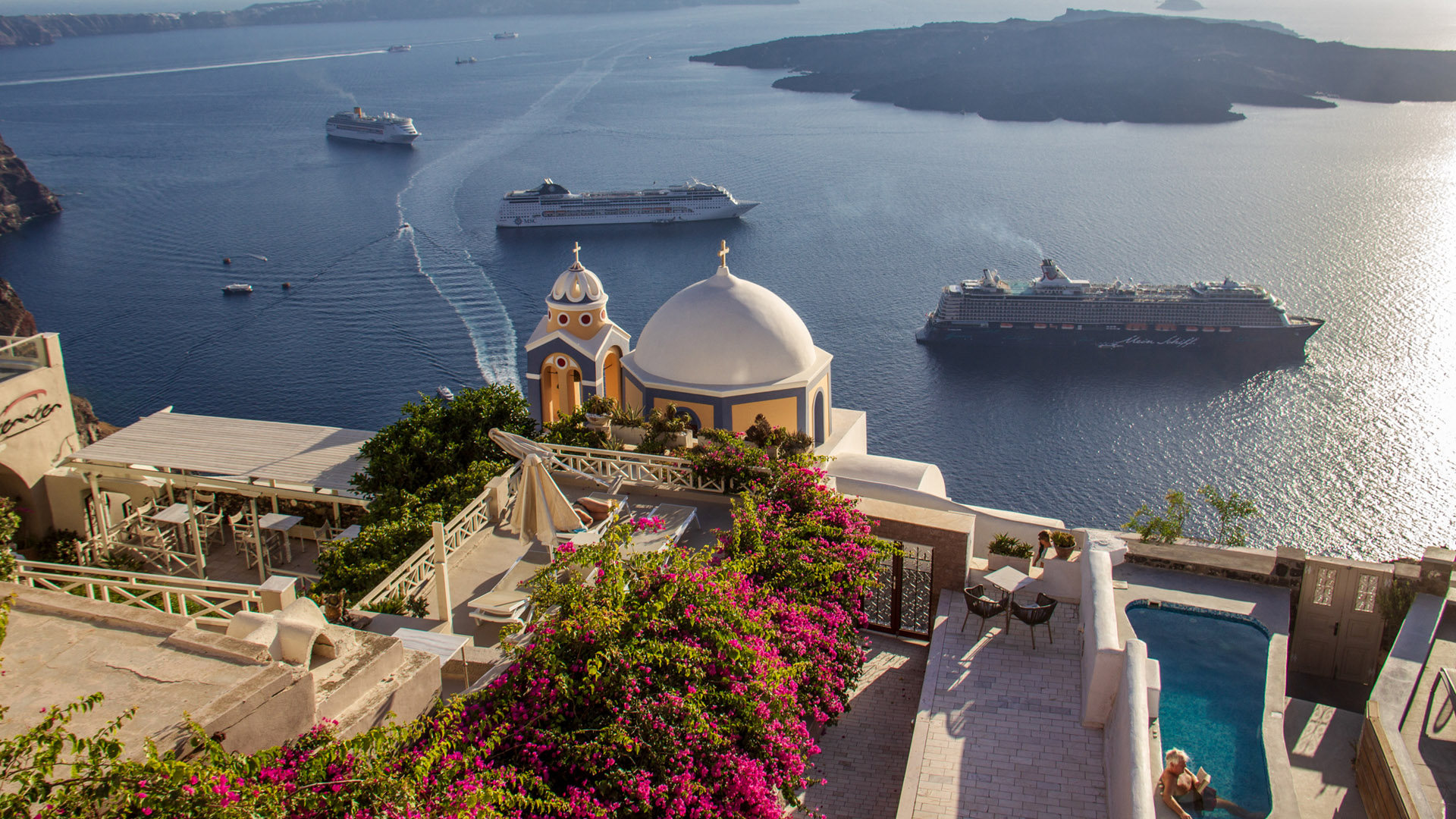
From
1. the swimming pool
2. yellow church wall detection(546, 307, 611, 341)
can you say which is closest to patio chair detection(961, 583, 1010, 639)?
the swimming pool

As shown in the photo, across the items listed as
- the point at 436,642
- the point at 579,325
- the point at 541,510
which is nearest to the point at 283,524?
the point at 579,325

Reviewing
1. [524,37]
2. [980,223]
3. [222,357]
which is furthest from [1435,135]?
[524,37]

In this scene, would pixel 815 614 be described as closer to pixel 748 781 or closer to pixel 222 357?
pixel 748 781

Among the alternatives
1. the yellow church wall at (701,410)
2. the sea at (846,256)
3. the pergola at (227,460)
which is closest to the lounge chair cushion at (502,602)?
the pergola at (227,460)

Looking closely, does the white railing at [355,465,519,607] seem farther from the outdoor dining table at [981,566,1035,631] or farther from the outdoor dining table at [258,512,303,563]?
the outdoor dining table at [258,512,303,563]

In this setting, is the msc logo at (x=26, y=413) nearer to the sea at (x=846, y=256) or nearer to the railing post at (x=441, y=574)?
the railing post at (x=441, y=574)
